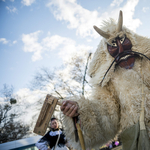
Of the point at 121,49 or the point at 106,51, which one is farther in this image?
the point at 106,51

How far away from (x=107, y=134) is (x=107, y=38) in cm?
137

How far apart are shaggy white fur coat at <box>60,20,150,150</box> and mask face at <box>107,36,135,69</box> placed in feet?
0.20

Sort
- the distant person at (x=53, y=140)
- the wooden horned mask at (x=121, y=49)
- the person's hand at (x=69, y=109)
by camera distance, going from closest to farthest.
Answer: the person's hand at (x=69, y=109) < the wooden horned mask at (x=121, y=49) < the distant person at (x=53, y=140)

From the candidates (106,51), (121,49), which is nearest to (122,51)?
(121,49)

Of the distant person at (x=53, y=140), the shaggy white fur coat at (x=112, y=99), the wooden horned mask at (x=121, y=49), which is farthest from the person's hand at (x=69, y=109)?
the distant person at (x=53, y=140)

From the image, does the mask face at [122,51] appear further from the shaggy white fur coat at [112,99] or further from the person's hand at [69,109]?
the person's hand at [69,109]

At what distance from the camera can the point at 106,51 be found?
Result: 1.58 metres

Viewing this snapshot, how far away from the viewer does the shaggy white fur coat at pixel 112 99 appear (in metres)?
1.01

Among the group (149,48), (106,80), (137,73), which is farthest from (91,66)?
(149,48)

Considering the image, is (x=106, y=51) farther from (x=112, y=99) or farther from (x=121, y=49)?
(x=112, y=99)

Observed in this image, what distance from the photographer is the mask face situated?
4.55ft

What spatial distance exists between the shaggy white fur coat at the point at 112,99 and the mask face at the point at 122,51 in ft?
0.20

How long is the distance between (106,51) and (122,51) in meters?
0.25

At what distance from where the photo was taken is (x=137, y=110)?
1.14m
